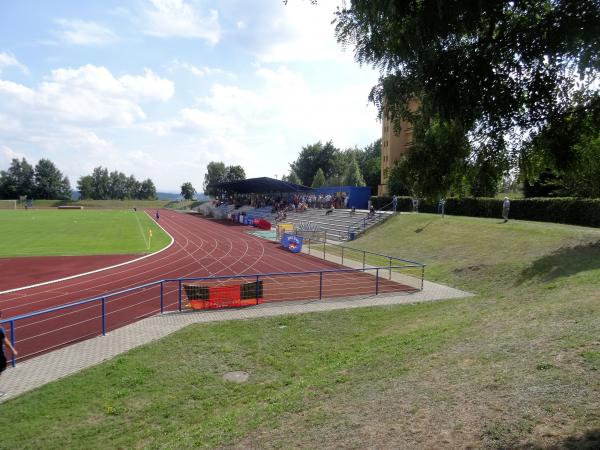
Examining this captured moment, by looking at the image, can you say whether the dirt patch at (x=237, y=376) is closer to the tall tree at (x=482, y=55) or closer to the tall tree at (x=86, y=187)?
the tall tree at (x=482, y=55)

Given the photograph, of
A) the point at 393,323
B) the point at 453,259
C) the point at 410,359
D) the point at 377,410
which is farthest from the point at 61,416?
the point at 453,259

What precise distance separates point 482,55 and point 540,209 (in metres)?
25.5

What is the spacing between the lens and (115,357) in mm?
9414

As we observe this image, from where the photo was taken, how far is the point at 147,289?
16219 millimetres

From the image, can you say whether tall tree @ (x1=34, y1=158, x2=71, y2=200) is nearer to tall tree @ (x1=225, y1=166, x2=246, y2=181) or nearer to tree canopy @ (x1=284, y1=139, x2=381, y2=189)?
tall tree @ (x1=225, y1=166, x2=246, y2=181)

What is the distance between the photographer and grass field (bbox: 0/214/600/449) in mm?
5211

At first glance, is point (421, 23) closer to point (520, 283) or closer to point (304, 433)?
point (304, 433)

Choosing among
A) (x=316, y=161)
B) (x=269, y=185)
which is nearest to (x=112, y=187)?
(x=316, y=161)

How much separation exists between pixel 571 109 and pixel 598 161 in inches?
67.4

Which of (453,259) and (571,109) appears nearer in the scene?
(571,109)

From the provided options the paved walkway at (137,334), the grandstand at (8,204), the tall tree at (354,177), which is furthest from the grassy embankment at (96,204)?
the paved walkway at (137,334)

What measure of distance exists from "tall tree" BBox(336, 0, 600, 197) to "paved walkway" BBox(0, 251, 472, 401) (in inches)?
322

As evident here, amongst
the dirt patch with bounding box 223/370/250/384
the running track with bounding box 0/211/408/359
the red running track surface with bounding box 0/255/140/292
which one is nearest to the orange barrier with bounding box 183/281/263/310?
the running track with bounding box 0/211/408/359

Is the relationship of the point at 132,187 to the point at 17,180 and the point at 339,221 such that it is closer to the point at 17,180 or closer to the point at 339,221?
the point at 17,180
